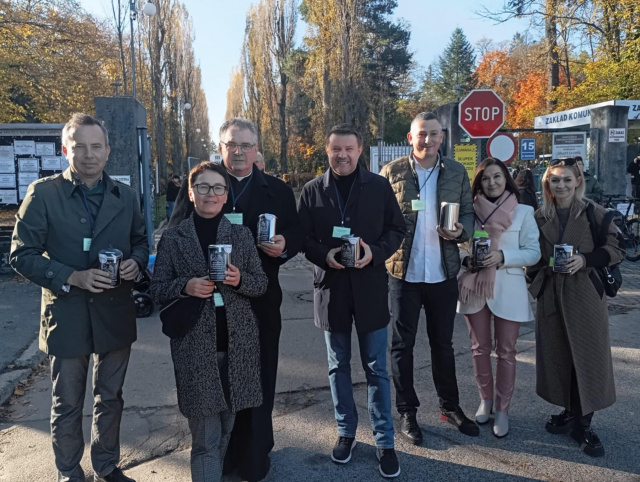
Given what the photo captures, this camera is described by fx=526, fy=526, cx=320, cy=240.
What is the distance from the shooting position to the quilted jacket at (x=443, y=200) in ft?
11.7

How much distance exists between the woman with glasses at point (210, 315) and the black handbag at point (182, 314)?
0.03 meters

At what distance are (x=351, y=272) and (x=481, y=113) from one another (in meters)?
4.88

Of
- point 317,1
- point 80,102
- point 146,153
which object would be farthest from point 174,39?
point 146,153

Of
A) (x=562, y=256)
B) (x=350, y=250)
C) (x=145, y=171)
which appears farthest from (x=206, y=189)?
(x=145, y=171)

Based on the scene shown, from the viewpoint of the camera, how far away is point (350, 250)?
3002mm

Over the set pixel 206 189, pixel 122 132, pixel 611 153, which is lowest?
pixel 206 189

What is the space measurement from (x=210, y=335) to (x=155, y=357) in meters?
2.87

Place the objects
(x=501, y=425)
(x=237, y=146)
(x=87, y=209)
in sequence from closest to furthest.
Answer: (x=87, y=209), (x=237, y=146), (x=501, y=425)

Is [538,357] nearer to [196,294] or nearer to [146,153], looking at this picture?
[196,294]

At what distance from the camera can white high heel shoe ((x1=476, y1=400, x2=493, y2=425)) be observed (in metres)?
3.79

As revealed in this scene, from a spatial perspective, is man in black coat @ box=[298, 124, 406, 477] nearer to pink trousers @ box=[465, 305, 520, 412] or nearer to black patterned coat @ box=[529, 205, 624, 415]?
pink trousers @ box=[465, 305, 520, 412]

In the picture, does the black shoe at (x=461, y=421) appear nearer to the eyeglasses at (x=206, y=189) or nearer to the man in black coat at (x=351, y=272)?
the man in black coat at (x=351, y=272)

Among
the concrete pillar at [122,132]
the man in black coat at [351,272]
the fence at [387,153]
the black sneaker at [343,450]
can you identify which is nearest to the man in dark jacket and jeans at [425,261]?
the man in black coat at [351,272]

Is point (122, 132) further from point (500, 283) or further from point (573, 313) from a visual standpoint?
point (573, 313)
